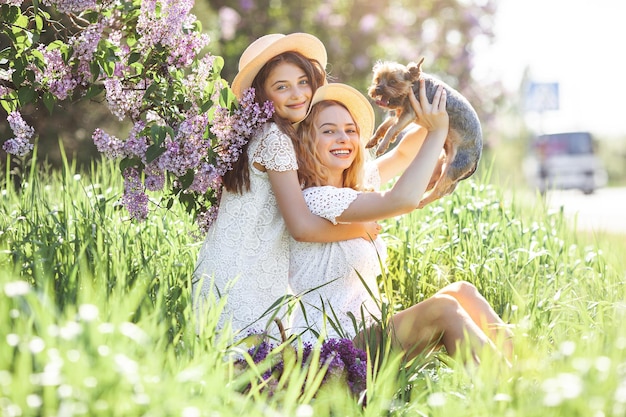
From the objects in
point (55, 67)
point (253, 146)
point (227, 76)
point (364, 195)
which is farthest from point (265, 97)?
point (227, 76)

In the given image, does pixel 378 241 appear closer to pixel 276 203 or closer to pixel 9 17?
pixel 276 203

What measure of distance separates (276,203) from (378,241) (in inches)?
20.2

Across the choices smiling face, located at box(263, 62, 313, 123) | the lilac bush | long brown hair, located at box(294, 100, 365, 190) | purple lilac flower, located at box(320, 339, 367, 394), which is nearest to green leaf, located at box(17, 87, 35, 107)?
the lilac bush

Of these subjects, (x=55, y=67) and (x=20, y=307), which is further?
(x=55, y=67)

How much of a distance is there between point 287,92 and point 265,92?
0.34 ft

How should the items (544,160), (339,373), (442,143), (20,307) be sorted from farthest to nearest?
(544,160)
(442,143)
(339,373)
(20,307)

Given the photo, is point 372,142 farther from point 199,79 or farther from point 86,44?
point 86,44

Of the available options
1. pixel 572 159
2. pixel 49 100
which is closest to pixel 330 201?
pixel 49 100

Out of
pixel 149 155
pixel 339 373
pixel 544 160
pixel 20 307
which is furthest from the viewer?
pixel 544 160

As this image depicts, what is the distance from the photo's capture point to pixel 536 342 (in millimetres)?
3115

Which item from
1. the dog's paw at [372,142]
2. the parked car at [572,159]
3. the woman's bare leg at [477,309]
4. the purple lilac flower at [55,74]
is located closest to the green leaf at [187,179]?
the purple lilac flower at [55,74]

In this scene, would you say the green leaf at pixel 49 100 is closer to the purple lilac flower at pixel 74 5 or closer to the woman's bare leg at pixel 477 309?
the purple lilac flower at pixel 74 5

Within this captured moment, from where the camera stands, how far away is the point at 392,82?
3.26m

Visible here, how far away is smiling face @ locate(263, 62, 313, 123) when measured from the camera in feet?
11.4
